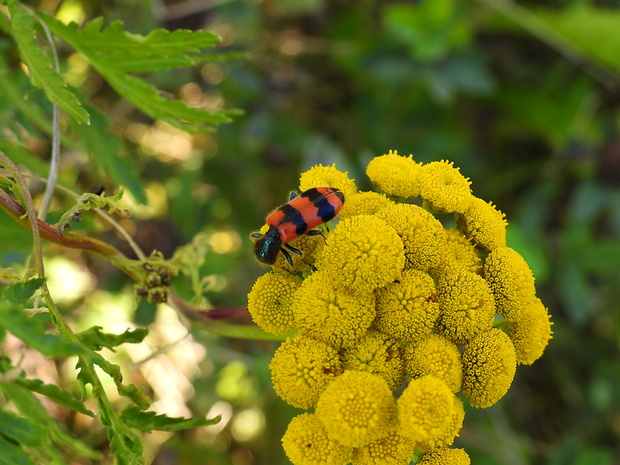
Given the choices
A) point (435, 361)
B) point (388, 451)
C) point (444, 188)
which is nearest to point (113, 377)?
point (388, 451)

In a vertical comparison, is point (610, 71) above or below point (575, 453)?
above

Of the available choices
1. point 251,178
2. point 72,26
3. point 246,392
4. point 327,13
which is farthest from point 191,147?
point 72,26

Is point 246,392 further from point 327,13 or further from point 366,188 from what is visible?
point 327,13

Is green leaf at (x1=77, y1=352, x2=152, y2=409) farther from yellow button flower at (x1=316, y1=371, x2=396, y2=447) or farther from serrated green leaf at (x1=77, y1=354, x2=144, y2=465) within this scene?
yellow button flower at (x1=316, y1=371, x2=396, y2=447)

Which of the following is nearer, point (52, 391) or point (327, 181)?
point (52, 391)

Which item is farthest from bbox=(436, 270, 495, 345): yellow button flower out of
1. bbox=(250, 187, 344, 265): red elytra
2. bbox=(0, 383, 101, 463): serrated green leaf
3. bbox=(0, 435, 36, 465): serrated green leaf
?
bbox=(0, 435, 36, 465): serrated green leaf

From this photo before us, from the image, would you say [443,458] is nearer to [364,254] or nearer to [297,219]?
[364,254]
